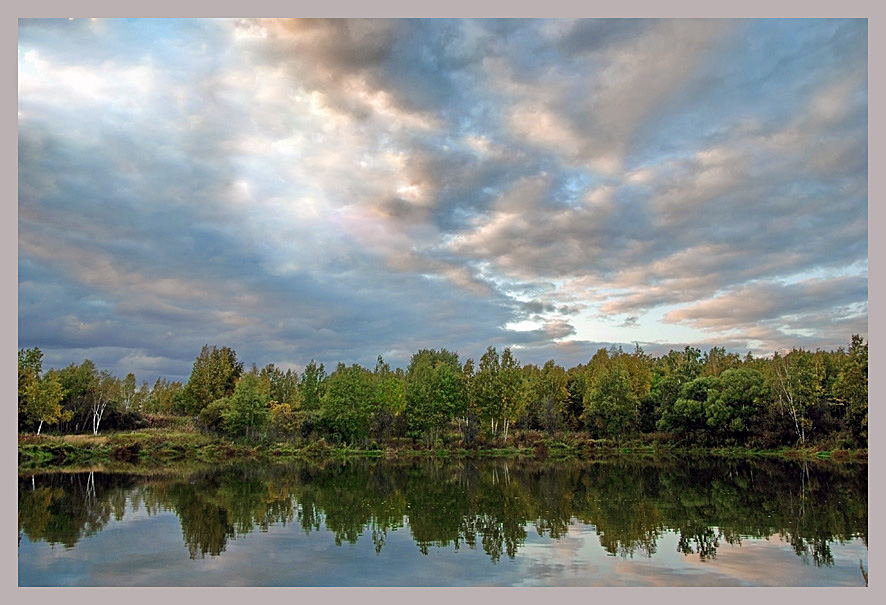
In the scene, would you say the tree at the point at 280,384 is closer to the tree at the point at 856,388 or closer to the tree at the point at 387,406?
the tree at the point at 387,406

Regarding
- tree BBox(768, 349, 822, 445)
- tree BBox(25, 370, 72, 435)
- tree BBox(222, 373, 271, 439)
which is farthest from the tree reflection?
tree BBox(25, 370, 72, 435)

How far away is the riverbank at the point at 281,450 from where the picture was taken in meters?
51.1

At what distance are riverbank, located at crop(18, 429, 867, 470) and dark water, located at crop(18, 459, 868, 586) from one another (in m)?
19.9

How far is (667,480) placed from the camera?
31.8m

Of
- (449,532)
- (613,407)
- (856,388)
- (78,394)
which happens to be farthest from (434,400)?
(449,532)

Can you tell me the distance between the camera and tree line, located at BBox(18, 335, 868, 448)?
51344mm

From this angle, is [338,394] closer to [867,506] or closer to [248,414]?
[248,414]

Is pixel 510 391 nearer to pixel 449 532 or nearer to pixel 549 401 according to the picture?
pixel 549 401

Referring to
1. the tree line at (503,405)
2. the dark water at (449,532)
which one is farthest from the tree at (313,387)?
the dark water at (449,532)

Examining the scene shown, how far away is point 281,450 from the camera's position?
182 feet

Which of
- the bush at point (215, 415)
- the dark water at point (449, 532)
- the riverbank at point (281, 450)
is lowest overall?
the dark water at point (449, 532)

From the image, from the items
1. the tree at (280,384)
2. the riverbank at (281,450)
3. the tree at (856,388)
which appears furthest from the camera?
the tree at (280,384)

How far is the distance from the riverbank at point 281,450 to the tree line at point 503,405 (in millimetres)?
1381

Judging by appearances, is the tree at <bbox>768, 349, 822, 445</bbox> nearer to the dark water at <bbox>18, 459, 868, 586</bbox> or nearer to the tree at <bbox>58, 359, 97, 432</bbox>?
the dark water at <bbox>18, 459, 868, 586</bbox>
